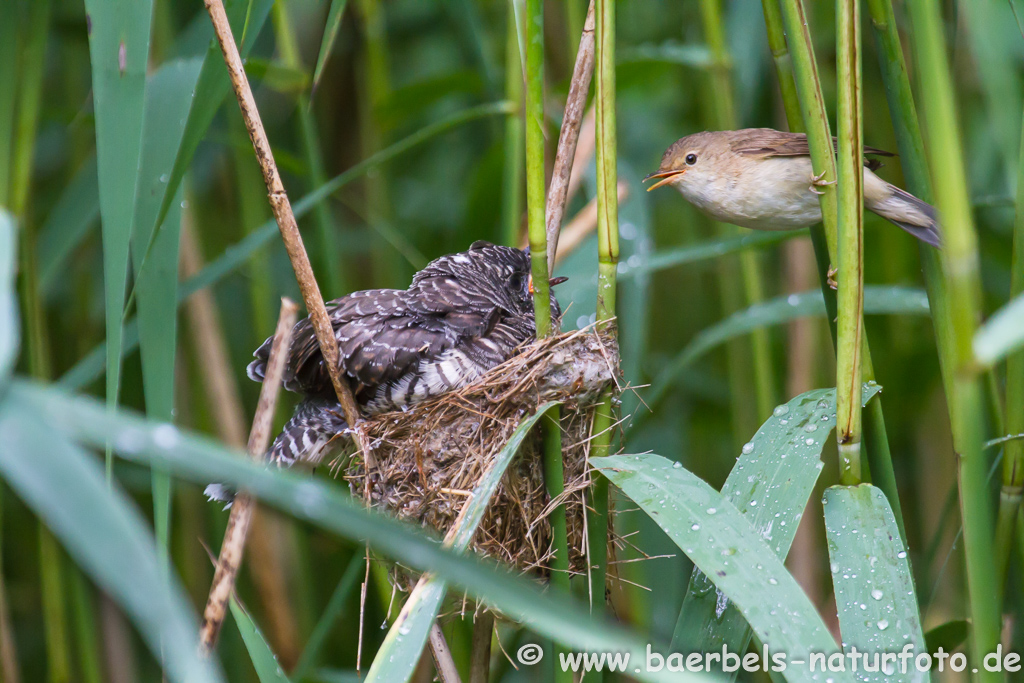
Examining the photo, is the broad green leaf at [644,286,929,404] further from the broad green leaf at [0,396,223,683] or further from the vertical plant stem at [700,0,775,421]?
the broad green leaf at [0,396,223,683]

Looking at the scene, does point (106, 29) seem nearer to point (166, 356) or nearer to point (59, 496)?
point (166, 356)

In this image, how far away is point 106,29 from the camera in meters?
0.96

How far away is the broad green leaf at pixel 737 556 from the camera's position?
2.59 feet

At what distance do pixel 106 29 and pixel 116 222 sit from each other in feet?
0.76

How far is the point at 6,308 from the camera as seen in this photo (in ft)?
1.55

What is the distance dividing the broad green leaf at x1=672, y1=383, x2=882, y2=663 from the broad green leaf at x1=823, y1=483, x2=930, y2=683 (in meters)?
0.06

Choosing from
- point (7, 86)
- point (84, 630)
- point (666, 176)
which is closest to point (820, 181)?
point (666, 176)

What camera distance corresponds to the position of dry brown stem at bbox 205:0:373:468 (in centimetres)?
104

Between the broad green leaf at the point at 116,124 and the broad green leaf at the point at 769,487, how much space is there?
0.75 m

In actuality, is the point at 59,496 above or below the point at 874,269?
above

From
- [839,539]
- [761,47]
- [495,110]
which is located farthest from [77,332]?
[839,539]

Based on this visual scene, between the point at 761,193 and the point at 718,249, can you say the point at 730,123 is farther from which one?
the point at 761,193

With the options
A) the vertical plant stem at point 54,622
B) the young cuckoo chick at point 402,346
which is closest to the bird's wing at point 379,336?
the young cuckoo chick at point 402,346

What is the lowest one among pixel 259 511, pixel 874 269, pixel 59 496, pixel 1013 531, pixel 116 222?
pixel 259 511
